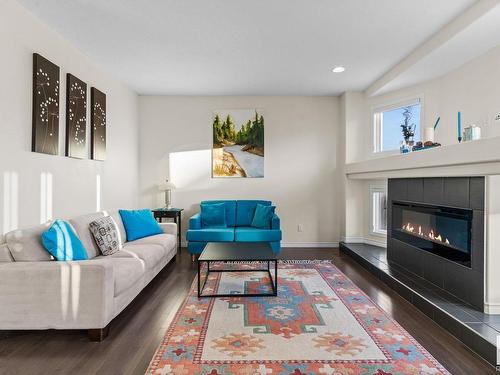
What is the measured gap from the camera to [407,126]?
4656 mm

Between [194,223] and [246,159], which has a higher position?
[246,159]

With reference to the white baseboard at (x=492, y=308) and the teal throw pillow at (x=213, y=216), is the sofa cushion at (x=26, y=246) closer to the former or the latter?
the teal throw pillow at (x=213, y=216)

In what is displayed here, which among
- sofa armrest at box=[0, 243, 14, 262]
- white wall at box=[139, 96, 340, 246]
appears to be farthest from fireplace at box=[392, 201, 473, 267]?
sofa armrest at box=[0, 243, 14, 262]

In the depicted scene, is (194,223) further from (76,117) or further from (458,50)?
(458,50)

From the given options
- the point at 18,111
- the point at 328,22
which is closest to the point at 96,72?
the point at 18,111

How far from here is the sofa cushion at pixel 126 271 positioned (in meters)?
2.50

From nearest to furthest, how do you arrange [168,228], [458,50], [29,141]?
1. [29,141]
2. [458,50]
3. [168,228]

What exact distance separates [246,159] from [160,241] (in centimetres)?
229

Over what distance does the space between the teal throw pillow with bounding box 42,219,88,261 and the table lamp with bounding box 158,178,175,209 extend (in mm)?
2476

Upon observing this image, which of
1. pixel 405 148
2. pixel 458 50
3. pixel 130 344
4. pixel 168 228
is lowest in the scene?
pixel 130 344

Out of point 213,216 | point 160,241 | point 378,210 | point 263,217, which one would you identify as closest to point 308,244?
point 263,217

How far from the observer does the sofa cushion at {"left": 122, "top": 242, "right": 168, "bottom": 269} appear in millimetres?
3213

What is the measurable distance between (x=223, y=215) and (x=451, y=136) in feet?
10.8

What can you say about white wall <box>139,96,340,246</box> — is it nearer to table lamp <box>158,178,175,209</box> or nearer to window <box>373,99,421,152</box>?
table lamp <box>158,178,175,209</box>
